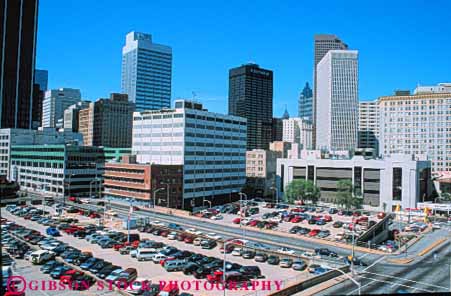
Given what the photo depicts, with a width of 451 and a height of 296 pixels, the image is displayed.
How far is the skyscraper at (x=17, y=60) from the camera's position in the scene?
358ft

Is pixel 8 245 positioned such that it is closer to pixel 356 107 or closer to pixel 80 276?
pixel 80 276

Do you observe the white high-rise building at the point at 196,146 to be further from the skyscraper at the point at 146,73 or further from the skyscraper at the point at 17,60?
the skyscraper at the point at 146,73

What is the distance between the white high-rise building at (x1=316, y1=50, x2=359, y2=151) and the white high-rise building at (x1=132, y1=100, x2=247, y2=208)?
93.6 metres

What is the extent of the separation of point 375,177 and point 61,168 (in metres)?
60.0

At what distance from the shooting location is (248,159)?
343 ft

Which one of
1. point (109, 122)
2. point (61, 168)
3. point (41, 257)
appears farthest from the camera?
point (109, 122)

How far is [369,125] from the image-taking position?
563 feet

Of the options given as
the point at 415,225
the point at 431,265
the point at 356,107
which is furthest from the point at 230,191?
the point at 356,107

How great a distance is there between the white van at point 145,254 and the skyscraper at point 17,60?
94275mm

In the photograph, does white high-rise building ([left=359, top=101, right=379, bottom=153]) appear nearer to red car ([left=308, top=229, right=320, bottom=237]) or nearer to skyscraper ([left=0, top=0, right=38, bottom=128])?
skyscraper ([left=0, top=0, right=38, bottom=128])

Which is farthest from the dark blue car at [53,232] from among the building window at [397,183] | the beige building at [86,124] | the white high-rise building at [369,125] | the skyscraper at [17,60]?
the white high-rise building at [369,125]

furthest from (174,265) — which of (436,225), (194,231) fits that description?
(436,225)

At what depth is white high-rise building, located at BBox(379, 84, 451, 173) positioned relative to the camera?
109m

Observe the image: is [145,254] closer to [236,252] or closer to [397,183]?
[236,252]
